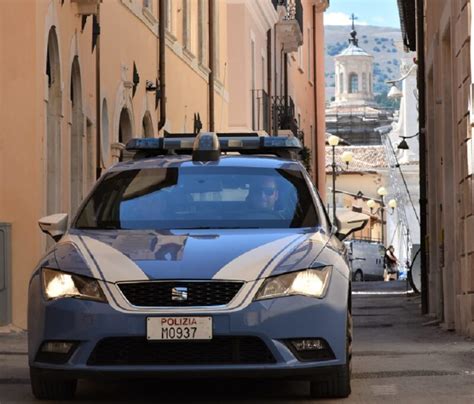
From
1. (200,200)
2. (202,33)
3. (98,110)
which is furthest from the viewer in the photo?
(202,33)

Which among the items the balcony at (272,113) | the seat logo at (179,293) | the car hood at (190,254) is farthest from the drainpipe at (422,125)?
the seat logo at (179,293)

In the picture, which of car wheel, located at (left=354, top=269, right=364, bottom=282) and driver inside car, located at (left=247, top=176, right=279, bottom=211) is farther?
car wheel, located at (left=354, top=269, right=364, bottom=282)

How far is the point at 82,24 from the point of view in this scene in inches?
835

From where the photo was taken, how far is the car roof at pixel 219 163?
1072 cm

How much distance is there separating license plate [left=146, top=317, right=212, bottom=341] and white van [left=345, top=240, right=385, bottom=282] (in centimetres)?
5500

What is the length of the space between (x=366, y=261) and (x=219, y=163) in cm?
5599

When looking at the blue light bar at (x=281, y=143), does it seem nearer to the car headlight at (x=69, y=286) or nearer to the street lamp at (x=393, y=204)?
the car headlight at (x=69, y=286)

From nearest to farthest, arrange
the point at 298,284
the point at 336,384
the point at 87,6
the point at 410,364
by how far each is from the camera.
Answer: the point at 298,284, the point at 336,384, the point at 410,364, the point at 87,6

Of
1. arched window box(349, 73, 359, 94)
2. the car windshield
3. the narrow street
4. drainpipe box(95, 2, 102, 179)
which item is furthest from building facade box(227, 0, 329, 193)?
arched window box(349, 73, 359, 94)

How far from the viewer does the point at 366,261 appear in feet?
218

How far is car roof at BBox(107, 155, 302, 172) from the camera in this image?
1072cm

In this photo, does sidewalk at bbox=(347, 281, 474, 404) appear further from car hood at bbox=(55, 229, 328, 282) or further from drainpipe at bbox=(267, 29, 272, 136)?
drainpipe at bbox=(267, 29, 272, 136)

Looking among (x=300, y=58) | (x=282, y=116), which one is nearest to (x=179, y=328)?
(x=282, y=116)

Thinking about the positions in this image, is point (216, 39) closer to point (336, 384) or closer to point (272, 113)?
point (272, 113)
